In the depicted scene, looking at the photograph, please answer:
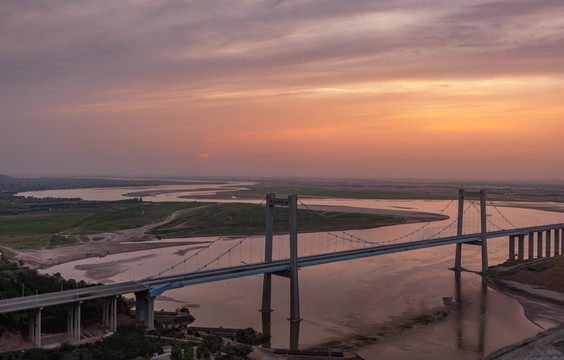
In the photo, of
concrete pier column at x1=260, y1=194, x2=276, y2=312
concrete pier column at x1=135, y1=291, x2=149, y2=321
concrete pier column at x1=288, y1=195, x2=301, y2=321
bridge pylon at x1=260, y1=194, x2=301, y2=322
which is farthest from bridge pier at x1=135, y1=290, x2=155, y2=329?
concrete pier column at x1=288, y1=195, x2=301, y2=321

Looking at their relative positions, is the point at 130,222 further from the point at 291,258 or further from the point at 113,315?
the point at 113,315

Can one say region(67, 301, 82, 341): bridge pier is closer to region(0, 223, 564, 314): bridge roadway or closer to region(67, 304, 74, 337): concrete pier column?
region(67, 304, 74, 337): concrete pier column

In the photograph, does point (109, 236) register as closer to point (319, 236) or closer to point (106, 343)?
point (319, 236)

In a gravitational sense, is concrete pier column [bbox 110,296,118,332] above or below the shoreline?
above

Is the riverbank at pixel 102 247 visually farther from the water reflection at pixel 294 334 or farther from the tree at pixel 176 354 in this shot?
the tree at pixel 176 354

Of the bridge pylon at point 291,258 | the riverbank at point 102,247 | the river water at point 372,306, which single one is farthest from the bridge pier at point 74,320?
the riverbank at point 102,247

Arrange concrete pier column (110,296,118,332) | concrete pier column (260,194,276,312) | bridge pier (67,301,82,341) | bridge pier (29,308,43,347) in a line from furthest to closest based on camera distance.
→ 1. concrete pier column (260,194,276,312)
2. concrete pier column (110,296,118,332)
3. bridge pier (67,301,82,341)
4. bridge pier (29,308,43,347)
